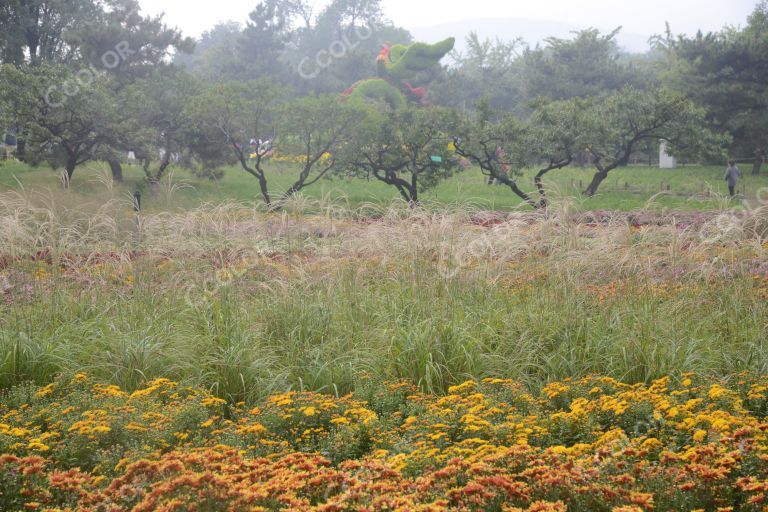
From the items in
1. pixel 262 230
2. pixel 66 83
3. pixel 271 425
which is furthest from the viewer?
pixel 66 83

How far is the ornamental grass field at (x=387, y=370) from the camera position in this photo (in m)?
2.90

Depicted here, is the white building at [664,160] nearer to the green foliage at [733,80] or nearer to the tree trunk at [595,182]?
the green foliage at [733,80]

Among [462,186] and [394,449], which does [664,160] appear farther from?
[394,449]

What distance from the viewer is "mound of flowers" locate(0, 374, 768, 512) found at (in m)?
2.77

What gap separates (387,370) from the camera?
495 cm

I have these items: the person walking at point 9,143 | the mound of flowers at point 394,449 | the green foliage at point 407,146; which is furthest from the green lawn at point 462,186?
the mound of flowers at point 394,449

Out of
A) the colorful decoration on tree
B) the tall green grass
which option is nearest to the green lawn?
the colorful decoration on tree

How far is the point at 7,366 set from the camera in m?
5.04

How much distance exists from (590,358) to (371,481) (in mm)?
2770

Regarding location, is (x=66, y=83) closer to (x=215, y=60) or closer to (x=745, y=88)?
(x=745, y=88)

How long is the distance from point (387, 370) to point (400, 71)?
3537 centimetres

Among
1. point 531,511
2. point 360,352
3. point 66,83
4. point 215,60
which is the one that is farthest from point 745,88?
point 215,60

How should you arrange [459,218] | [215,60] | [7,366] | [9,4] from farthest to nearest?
[215,60] → [9,4] → [459,218] → [7,366]

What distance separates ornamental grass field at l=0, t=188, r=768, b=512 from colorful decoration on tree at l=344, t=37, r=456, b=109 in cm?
2908
